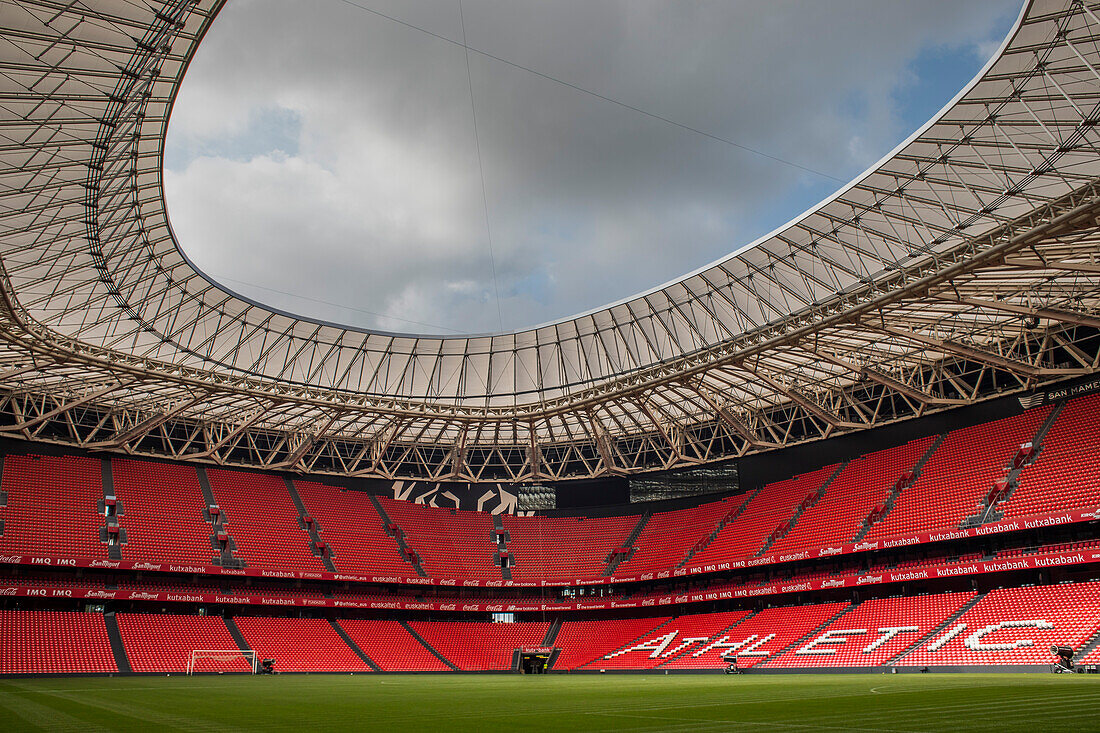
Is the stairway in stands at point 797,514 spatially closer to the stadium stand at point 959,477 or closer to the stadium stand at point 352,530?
the stadium stand at point 959,477

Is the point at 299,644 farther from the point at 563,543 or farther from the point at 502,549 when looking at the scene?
the point at 563,543

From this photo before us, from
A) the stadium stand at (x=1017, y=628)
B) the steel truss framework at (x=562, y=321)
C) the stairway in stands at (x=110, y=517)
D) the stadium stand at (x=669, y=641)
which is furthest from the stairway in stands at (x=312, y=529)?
the stadium stand at (x=1017, y=628)

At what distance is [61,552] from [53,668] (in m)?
8.63

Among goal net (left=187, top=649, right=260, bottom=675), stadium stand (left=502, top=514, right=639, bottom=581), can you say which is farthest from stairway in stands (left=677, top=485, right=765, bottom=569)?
goal net (left=187, top=649, right=260, bottom=675)

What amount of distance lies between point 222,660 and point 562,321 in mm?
28127

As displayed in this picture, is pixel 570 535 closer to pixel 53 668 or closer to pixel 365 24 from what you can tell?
pixel 53 668

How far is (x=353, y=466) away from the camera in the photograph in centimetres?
5425

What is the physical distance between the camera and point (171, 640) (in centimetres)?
4341

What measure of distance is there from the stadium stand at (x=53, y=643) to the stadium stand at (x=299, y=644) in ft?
27.4

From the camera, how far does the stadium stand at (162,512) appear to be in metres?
47.2

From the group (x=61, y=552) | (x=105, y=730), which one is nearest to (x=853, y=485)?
(x=105, y=730)

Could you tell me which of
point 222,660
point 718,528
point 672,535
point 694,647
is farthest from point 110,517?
point 718,528

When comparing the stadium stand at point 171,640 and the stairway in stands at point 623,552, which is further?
the stairway in stands at point 623,552

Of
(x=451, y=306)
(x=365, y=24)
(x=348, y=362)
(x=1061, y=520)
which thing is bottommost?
(x=1061, y=520)
